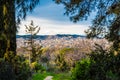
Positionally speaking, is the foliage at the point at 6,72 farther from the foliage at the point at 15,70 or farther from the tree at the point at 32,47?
the tree at the point at 32,47

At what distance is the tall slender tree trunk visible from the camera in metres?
15.0

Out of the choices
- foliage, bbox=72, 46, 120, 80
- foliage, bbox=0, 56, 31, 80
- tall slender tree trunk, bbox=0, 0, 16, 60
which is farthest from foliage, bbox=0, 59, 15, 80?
tall slender tree trunk, bbox=0, 0, 16, 60

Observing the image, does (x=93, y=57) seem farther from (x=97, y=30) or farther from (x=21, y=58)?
(x=97, y=30)

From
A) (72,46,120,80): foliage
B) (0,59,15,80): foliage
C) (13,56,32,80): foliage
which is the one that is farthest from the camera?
(13,56,32,80): foliage

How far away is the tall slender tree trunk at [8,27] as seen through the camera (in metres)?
15.0

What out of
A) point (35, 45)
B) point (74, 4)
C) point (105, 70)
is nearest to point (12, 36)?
point (74, 4)

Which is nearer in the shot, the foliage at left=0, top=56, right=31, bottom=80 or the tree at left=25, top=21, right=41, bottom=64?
the foliage at left=0, top=56, right=31, bottom=80

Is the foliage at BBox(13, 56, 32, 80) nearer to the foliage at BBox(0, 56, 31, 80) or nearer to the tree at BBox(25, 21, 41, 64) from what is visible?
the foliage at BBox(0, 56, 31, 80)

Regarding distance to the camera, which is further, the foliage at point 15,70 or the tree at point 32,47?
the tree at point 32,47

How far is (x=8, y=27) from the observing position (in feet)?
49.4

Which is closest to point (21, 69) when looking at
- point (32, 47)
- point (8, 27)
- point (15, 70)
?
point (15, 70)

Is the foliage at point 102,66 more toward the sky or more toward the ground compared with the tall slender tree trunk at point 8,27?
more toward the ground

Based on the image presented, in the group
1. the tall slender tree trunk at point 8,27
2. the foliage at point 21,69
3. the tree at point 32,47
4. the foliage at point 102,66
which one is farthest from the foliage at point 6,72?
the tree at point 32,47

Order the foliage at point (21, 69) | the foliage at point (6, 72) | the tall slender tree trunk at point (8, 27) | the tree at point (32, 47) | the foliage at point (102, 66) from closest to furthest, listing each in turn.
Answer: the foliage at point (102, 66) < the foliage at point (6, 72) < the foliage at point (21, 69) < the tall slender tree trunk at point (8, 27) < the tree at point (32, 47)
